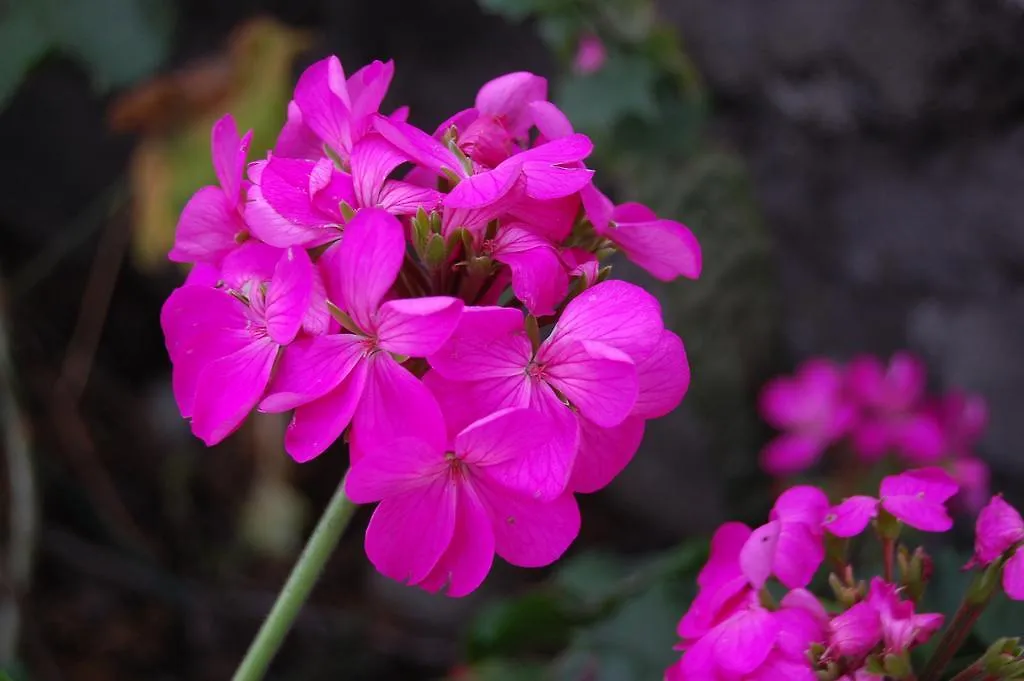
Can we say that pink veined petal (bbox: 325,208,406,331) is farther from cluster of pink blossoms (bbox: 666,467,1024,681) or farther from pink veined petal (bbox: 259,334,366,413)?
cluster of pink blossoms (bbox: 666,467,1024,681)

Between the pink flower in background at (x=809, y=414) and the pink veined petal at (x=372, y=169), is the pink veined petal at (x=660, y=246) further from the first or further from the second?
the pink flower in background at (x=809, y=414)

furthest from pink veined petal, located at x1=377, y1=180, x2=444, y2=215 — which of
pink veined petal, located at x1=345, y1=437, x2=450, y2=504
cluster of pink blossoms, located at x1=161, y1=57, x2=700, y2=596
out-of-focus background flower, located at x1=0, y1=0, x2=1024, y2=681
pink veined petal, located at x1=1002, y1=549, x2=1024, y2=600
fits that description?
out-of-focus background flower, located at x1=0, y1=0, x2=1024, y2=681

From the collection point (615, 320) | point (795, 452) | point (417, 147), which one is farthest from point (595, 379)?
point (795, 452)

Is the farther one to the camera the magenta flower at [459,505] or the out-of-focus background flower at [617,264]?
the out-of-focus background flower at [617,264]

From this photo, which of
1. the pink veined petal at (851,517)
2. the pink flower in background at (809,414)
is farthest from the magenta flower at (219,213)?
the pink flower in background at (809,414)

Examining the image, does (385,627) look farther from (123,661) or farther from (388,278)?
(388,278)
